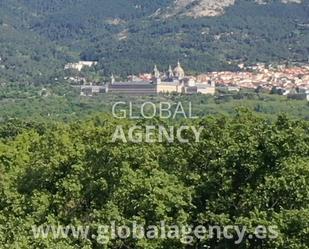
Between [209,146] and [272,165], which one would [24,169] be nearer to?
[209,146]

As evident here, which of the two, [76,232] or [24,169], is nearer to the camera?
[76,232]

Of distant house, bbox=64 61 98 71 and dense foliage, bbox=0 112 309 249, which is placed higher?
dense foliage, bbox=0 112 309 249

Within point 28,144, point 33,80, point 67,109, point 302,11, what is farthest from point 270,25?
point 28,144

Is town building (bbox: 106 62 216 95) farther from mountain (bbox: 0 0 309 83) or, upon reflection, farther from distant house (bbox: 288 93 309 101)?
mountain (bbox: 0 0 309 83)

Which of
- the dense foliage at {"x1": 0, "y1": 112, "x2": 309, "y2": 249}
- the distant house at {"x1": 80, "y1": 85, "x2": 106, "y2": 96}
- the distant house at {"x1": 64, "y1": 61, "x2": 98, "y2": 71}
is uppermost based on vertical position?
the dense foliage at {"x1": 0, "y1": 112, "x2": 309, "y2": 249}

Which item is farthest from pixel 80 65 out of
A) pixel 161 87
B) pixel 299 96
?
pixel 299 96

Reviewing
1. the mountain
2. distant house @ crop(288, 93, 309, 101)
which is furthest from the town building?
the mountain
